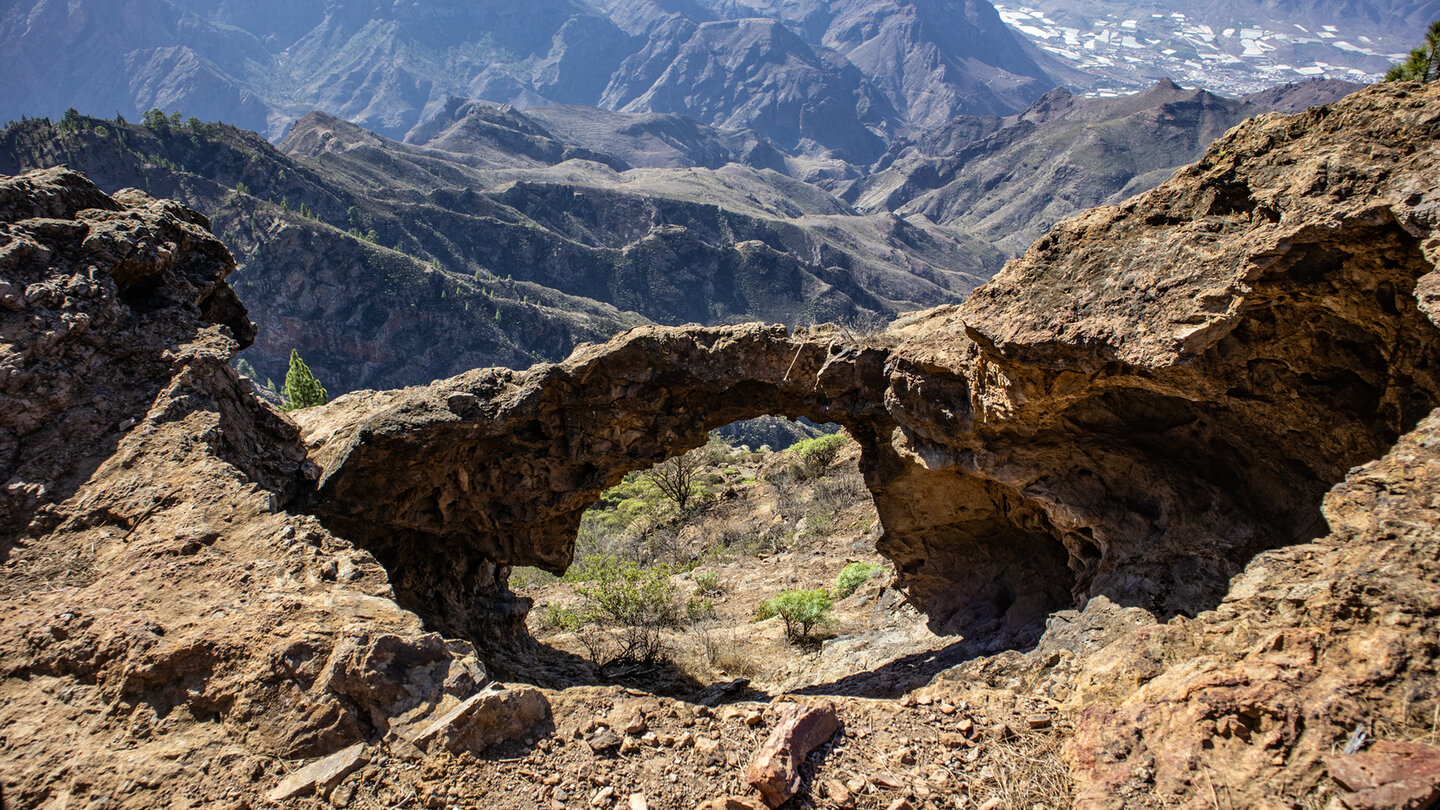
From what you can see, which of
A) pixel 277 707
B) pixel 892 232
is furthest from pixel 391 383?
pixel 892 232

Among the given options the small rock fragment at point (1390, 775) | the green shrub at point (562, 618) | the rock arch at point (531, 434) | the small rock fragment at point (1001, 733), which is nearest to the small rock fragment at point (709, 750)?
the small rock fragment at point (1001, 733)

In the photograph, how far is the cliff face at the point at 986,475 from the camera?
489cm

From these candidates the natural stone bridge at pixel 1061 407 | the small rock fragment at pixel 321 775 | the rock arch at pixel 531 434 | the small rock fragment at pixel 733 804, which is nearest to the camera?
the small rock fragment at pixel 321 775

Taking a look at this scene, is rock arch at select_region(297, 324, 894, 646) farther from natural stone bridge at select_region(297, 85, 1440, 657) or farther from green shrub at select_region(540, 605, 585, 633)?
green shrub at select_region(540, 605, 585, 633)

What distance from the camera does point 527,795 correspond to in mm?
5000

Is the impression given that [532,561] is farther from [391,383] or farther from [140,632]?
[391,383]

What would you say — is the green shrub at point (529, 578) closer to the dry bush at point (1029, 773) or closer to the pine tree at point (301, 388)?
the pine tree at point (301, 388)

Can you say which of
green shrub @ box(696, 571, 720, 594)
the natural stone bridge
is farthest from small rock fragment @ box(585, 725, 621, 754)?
green shrub @ box(696, 571, 720, 594)

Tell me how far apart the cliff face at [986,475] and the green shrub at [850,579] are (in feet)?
12.2

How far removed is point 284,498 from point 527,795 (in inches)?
209

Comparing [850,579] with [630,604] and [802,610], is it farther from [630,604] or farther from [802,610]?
[630,604]

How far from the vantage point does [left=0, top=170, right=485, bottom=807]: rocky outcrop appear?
16.7 feet

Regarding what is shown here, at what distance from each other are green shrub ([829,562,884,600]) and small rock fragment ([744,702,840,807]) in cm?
877

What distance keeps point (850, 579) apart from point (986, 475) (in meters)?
6.43
